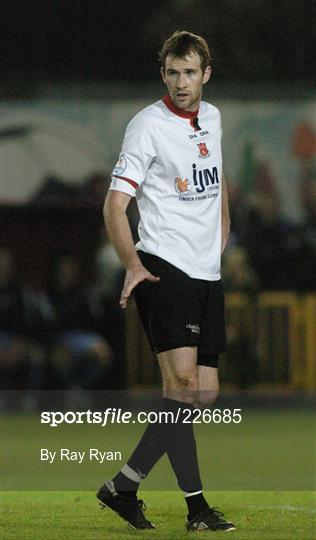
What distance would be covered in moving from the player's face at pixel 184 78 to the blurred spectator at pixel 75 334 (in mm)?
6492

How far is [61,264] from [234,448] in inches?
135

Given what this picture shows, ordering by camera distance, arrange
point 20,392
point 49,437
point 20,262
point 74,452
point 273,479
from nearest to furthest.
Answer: point 273,479 → point 74,452 → point 49,437 → point 20,392 → point 20,262

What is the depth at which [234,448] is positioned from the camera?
34.9ft

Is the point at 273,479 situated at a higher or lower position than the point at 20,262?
lower

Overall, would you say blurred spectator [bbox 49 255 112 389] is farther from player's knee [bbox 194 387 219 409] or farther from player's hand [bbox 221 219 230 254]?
player's knee [bbox 194 387 219 409]

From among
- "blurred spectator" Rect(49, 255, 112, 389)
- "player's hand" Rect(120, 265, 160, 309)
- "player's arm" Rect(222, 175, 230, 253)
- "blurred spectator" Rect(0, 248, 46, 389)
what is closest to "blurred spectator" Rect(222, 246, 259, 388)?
"blurred spectator" Rect(49, 255, 112, 389)

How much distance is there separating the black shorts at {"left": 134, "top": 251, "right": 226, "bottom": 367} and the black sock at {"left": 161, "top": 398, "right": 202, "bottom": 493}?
281mm

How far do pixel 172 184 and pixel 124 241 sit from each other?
1.17ft

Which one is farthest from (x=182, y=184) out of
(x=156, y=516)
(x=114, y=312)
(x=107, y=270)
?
(x=107, y=270)

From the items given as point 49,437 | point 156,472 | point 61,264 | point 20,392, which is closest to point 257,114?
point 61,264

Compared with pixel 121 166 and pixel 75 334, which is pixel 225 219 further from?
pixel 75 334

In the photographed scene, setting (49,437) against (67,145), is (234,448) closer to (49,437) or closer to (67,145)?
(49,437)

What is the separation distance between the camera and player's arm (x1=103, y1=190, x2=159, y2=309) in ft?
21.3

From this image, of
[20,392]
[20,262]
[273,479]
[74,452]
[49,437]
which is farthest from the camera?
[20,262]
